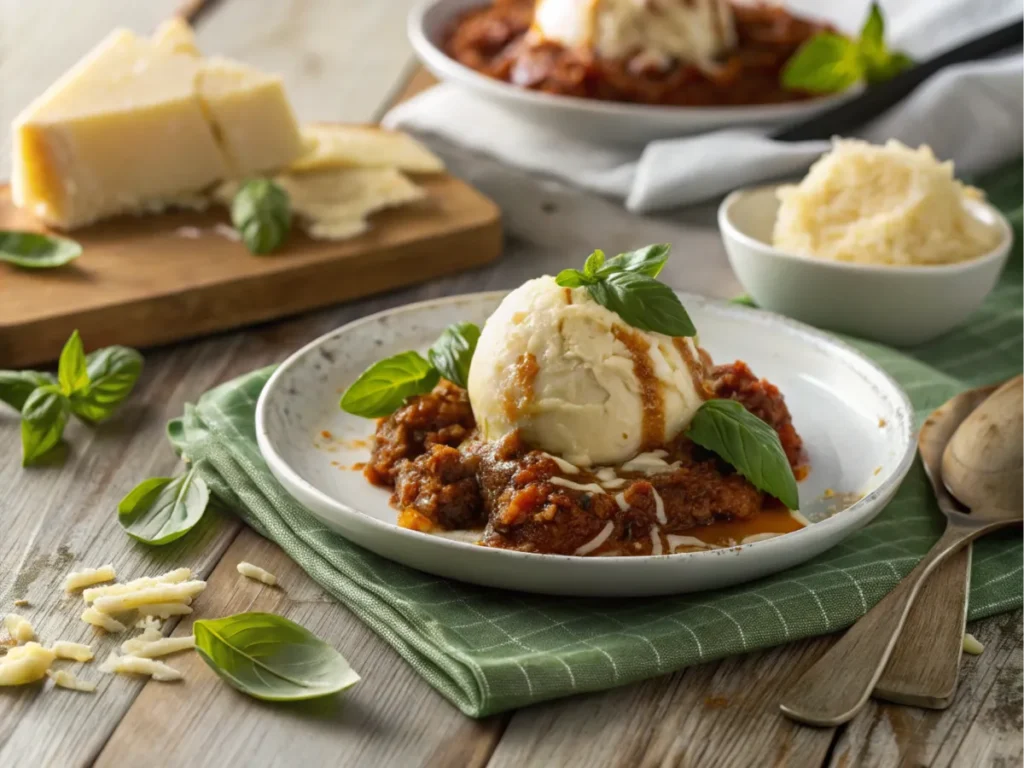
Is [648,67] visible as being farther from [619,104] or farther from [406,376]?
[406,376]

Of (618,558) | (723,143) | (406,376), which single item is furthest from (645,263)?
(723,143)

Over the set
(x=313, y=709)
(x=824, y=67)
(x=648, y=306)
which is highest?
(x=648, y=306)

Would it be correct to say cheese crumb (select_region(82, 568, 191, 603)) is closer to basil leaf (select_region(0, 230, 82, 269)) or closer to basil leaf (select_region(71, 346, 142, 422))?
basil leaf (select_region(71, 346, 142, 422))

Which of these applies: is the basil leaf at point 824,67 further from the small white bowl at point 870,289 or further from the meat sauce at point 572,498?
the meat sauce at point 572,498

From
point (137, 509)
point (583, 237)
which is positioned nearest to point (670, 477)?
point (137, 509)

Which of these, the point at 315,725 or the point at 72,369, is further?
the point at 72,369

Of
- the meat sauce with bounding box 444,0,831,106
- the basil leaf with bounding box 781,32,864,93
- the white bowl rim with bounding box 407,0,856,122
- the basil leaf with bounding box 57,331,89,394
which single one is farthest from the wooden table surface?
the basil leaf with bounding box 781,32,864,93

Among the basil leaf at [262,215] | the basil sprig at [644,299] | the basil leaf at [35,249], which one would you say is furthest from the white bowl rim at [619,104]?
the basil sprig at [644,299]

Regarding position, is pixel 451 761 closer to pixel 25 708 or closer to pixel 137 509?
pixel 25 708
